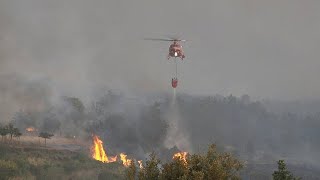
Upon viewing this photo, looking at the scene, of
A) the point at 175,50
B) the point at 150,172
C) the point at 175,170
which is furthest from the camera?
the point at 175,50

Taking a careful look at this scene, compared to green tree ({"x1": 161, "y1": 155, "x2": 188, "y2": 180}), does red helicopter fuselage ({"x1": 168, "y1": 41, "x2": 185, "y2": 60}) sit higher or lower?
higher

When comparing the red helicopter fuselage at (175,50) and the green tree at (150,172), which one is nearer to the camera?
the green tree at (150,172)

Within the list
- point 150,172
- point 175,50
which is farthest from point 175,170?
point 175,50

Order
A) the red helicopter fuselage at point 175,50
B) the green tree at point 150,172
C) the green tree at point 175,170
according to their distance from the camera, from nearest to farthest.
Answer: the green tree at point 175,170, the green tree at point 150,172, the red helicopter fuselage at point 175,50

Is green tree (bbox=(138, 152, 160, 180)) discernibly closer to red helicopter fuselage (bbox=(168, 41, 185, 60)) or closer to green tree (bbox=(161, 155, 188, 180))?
green tree (bbox=(161, 155, 188, 180))

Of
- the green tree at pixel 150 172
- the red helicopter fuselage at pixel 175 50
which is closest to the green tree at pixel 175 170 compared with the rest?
the green tree at pixel 150 172

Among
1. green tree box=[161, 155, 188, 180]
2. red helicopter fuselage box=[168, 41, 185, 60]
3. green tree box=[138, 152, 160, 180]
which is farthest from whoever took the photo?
red helicopter fuselage box=[168, 41, 185, 60]

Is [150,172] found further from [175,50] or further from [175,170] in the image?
[175,50]

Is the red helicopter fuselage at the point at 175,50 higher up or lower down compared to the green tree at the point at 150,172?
higher up

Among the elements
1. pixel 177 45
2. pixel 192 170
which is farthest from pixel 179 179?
pixel 177 45

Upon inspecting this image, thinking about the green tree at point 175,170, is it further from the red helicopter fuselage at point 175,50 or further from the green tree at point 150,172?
the red helicopter fuselage at point 175,50

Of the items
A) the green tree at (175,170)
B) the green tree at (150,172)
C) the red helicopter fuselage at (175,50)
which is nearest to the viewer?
the green tree at (175,170)

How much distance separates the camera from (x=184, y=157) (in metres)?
44.3

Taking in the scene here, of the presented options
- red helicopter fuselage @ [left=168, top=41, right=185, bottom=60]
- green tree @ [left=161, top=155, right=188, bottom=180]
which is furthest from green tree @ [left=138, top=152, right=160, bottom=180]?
red helicopter fuselage @ [left=168, top=41, right=185, bottom=60]
